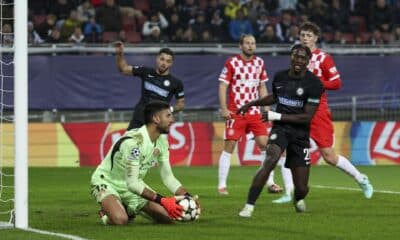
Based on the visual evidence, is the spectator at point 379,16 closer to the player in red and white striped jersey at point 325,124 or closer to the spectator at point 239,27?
the spectator at point 239,27

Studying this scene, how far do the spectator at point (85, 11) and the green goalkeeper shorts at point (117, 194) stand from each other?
50.4 feet

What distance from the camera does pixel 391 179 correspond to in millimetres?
20047

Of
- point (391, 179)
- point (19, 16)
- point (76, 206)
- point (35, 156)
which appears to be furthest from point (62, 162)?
point (19, 16)

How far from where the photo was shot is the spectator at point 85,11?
87.8 ft

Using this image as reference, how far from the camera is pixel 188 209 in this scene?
37.0 ft

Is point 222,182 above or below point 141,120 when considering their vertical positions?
below

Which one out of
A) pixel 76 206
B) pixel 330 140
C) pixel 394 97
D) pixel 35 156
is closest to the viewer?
pixel 76 206

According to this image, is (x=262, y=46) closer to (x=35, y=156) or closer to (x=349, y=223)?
(x=35, y=156)

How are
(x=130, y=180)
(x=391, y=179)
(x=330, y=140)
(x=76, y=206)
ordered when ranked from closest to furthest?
(x=130, y=180) → (x=76, y=206) → (x=330, y=140) → (x=391, y=179)

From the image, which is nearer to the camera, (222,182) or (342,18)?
(222,182)

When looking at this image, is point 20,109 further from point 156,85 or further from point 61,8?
point 61,8

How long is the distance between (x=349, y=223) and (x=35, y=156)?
1375cm

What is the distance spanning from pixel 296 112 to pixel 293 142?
14.6 inches

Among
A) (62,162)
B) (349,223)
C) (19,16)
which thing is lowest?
(62,162)
